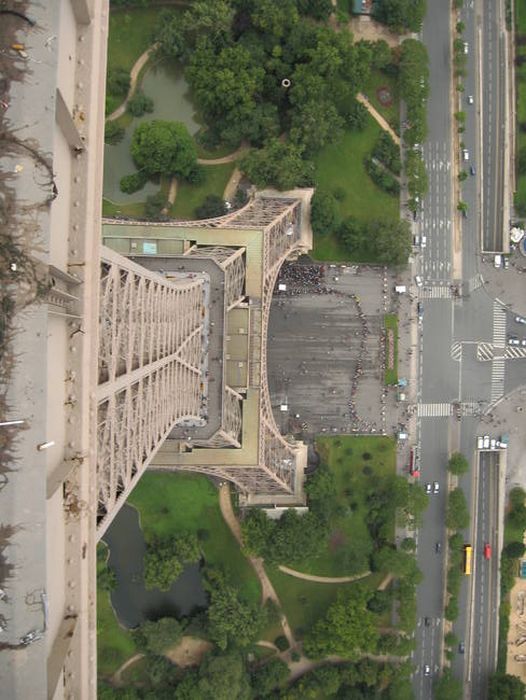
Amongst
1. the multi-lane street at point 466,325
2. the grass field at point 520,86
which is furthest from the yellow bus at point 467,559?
the grass field at point 520,86

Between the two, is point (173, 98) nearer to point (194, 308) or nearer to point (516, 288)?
point (194, 308)

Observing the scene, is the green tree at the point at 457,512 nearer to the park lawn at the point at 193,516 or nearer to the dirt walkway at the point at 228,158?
the park lawn at the point at 193,516

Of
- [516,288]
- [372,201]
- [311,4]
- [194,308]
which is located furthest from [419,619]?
[311,4]

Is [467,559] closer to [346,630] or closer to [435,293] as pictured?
[346,630]

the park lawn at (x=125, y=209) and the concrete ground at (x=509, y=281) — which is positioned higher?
the park lawn at (x=125, y=209)

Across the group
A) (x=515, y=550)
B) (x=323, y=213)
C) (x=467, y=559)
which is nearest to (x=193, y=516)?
(x=467, y=559)

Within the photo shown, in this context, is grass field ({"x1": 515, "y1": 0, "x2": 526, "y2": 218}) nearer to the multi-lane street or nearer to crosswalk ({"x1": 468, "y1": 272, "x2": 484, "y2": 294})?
the multi-lane street

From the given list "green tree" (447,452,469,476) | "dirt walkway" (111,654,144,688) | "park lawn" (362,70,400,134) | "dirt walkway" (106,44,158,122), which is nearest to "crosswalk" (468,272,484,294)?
"green tree" (447,452,469,476)
